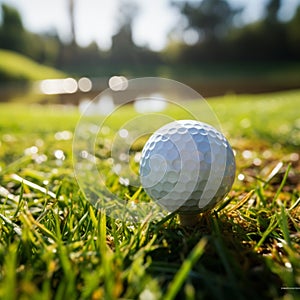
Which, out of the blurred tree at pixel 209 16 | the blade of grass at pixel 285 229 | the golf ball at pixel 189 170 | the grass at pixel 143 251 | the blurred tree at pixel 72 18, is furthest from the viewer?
the blurred tree at pixel 209 16

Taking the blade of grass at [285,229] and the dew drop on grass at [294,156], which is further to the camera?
the dew drop on grass at [294,156]

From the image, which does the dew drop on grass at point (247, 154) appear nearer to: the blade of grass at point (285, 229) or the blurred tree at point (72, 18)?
the blade of grass at point (285, 229)

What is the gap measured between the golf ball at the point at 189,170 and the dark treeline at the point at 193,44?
28.8 meters

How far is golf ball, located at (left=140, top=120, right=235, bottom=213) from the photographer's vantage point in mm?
1435

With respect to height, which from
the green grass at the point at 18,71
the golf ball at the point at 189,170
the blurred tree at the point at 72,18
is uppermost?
the blurred tree at the point at 72,18

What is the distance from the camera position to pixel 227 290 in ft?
3.27

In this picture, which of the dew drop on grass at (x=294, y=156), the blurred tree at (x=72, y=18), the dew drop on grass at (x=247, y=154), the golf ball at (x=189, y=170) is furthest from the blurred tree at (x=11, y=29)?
the golf ball at (x=189, y=170)

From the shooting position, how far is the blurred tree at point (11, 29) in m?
29.6

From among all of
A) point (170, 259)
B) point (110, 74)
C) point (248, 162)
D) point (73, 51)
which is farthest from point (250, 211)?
point (73, 51)

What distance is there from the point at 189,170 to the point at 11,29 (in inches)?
1251

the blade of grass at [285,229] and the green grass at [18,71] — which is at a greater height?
the green grass at [18,71]

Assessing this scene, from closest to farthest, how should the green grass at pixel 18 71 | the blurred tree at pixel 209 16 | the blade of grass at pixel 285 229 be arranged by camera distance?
the blade of grass at pixel 285 229
the green grass at pixel 18 71
the blurred tree at pixel 209 16

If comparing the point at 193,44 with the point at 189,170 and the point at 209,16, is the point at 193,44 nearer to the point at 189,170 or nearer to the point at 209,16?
the point at 209,16

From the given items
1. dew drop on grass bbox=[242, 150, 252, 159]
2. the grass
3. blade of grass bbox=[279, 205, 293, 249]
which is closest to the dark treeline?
dew drop on grass bbox=[242, 150, 252, 159]
